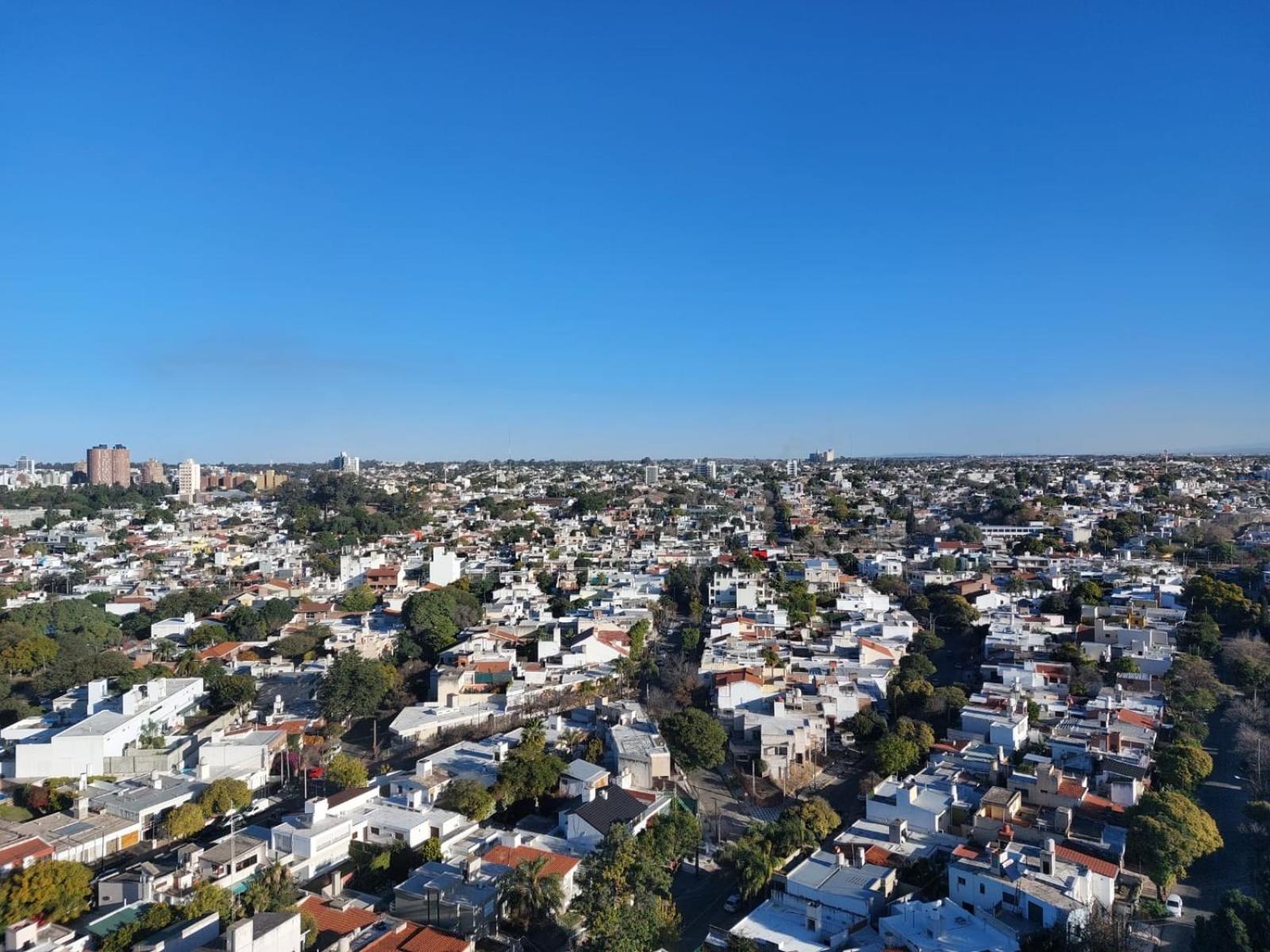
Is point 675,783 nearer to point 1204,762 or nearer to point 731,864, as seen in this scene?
point 731,864

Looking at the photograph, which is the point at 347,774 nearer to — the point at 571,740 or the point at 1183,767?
the point at 571,740

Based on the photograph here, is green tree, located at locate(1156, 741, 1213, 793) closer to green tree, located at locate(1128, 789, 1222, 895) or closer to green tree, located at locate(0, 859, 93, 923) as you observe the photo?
green tree, located at locate(1128, 789, 1222, 895)

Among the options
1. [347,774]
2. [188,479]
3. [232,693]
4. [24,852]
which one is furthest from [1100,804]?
[188,479]

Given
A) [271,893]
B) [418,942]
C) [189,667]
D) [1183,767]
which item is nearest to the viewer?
[418,942]

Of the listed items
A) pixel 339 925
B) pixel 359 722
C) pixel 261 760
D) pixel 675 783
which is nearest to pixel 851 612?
pixel 675 783

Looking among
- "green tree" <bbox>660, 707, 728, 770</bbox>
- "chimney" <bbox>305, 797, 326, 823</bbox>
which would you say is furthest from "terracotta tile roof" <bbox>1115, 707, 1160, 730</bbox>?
"chimney" <bbox>305, 797, 326, 823</bbox>

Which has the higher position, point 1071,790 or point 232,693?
point 1071,790
